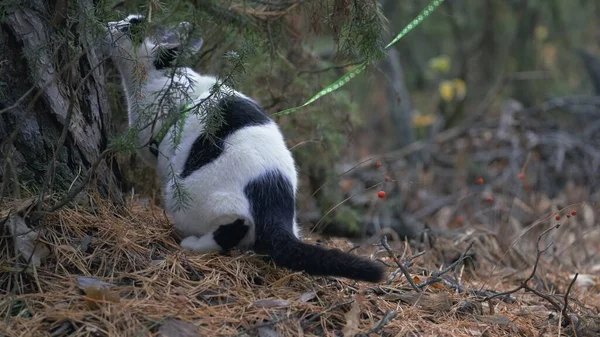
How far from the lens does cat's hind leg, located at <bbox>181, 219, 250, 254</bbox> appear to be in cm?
286

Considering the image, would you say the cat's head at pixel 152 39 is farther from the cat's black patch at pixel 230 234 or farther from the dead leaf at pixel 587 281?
the dead leaf at pixel 587 281

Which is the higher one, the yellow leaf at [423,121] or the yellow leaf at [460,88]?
the yellow leaf at [460,88]

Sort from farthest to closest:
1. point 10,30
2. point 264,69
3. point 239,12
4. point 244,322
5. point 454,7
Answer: point 454,7, point 264,69, point 239,12, point 10,30, point 244,322

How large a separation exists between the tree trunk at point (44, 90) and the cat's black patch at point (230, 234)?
598 mm

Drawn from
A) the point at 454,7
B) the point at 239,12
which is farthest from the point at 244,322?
the point at 454,7

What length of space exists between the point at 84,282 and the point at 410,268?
1.60 metres

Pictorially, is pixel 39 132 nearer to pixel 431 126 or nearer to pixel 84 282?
pixel 84 282

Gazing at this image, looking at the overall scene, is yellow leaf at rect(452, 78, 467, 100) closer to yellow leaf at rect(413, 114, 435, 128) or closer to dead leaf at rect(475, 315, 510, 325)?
yellow leaf at rect(413, 114, 435, 128)

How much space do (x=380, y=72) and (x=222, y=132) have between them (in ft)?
4.70

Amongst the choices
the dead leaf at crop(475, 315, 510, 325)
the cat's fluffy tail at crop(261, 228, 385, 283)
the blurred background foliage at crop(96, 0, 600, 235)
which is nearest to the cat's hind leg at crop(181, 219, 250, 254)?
the cat's fluffy tail at crop(261, 228, 385, 283)

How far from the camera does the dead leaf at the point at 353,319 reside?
2.41 meters

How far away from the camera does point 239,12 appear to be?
375cm

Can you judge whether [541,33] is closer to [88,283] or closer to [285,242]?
[285,242]

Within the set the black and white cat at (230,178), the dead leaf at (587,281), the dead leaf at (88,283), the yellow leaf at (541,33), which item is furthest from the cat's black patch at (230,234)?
the yellow leaf at (541,33)
